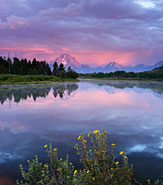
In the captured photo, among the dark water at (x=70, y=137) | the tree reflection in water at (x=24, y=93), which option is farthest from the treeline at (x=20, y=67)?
the dark water at (x=70, y=137)

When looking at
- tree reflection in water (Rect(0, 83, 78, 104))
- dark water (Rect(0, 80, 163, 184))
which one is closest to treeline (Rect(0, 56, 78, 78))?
tree reflection in water (Rect(0, 83, 78, 104))

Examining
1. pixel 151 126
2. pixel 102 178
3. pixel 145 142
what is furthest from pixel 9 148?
pixel 151 126

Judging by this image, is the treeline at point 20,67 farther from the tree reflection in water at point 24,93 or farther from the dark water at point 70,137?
the dark water at point 70,137

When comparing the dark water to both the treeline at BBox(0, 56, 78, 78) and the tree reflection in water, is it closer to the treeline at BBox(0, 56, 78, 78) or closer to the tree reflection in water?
the tree reflection in water

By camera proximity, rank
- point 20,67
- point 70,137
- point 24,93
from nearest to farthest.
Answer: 1. point 70,137
2. point 24,93
3. point 20,67

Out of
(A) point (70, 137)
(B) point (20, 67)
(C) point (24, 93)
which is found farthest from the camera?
(B) point (20, 67)

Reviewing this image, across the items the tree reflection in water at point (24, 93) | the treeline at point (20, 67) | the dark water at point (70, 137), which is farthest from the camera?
the treeline at point (20, 67)

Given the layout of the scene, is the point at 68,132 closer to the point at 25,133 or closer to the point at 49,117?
the point at 25,133

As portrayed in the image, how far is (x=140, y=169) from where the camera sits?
290 inches

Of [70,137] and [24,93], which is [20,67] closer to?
[24,93]

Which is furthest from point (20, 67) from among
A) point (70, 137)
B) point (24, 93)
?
point (70, 137)

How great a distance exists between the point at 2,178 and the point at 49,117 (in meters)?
10.3

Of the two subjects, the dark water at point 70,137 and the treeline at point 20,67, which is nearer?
the dark water at point 70,137

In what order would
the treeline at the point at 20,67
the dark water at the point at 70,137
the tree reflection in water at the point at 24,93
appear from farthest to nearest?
the treeline at the point at 20,67, the tree reflection in water at the point at 24,93, the dark water at the point at 70,137
